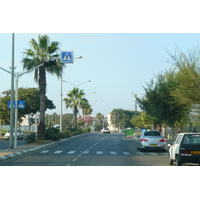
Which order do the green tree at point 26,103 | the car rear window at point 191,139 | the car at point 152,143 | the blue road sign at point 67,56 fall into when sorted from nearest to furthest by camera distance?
the car rear window at point 191,139, the blue road sign at point 67,56, the car at point 152,143, the green tree at point 26,103

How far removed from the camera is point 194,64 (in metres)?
21.5

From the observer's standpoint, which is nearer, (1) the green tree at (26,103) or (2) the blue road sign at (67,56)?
(2) the blue road sign at (67,56)

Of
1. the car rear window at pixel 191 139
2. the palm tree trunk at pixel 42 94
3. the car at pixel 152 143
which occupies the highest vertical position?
the palm tree trunk at pixel 42 94

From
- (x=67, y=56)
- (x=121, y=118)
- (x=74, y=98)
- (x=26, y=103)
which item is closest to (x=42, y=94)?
(x=67, y=56)

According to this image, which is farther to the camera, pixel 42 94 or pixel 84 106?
pixel 84 106

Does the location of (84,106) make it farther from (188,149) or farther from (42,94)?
(188,149)

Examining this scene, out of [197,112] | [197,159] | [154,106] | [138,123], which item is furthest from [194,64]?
[138,123]

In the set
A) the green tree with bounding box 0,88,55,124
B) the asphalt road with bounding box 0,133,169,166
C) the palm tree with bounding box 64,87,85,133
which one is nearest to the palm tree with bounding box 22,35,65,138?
the asphalt road with bounding box 0,133,169,166

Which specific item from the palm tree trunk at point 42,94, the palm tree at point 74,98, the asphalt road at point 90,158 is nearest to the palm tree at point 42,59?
the palm tree trunk at point 42,94

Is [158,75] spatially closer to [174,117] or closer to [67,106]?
[174,117]

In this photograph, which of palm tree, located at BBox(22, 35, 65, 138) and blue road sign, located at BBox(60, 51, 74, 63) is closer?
blue road sign, located at BBox(60, 51, 74, 63)

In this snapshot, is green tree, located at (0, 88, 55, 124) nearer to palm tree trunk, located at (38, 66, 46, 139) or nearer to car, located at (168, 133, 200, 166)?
palm tree trunk, located at (38, 66, 46, 139)

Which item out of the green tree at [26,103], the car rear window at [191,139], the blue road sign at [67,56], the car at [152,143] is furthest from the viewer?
the green tree at [26,103]

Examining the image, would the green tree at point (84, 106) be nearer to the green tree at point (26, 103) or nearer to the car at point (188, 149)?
the green tree at point (26, 103)
